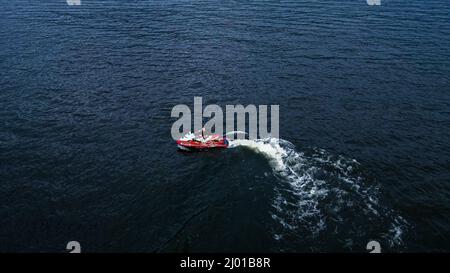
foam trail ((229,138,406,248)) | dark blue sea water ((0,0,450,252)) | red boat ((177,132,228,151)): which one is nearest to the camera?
foam trail ((229,138,406,248))

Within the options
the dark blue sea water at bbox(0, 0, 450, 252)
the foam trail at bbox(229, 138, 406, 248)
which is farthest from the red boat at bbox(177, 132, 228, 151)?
the foam trail at bbox(229, 138, 406, 248)

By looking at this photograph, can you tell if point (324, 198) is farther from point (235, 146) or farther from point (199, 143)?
point (199, 143)

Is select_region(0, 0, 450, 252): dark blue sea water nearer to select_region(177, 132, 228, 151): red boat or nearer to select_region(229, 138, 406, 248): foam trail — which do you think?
select_region(229, 138, 406, 248): foam trail

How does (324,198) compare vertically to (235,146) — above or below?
below

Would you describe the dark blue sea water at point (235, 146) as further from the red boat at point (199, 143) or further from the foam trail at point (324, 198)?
the red boat at point (199, 143)

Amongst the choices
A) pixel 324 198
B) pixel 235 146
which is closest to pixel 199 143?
pixel 235 146

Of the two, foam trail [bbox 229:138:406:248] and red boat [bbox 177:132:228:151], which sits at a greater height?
red boat [bbox 177:132:228:151]
